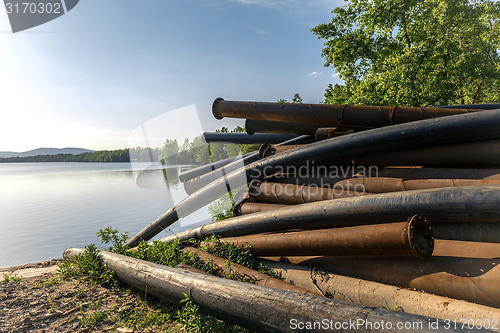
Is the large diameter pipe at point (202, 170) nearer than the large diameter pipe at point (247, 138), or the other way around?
the large diameter pipe at point (247, 138)

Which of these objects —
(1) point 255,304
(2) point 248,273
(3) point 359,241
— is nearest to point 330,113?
(3) point 359,241

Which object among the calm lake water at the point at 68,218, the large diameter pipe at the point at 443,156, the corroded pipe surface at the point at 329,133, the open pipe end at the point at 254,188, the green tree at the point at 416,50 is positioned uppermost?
the green tree at the point at 416,50

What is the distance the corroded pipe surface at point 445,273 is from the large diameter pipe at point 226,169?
3.54 meters

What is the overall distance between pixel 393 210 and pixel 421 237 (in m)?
0.38

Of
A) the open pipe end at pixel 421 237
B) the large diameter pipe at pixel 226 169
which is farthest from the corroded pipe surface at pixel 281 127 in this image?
the open pipe end at pixel 421 237

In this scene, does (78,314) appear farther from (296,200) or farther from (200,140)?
(200,140)

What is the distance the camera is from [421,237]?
3023 mm

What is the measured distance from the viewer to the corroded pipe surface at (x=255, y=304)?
6.98 feet

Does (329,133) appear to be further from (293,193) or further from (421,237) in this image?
(421,237)

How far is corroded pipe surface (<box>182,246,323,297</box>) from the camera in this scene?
3.44m

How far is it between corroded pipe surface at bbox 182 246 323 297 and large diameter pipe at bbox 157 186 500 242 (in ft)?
2.16

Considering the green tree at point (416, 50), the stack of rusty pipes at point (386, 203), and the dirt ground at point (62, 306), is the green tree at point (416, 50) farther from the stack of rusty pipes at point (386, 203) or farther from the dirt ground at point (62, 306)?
the dirt ground at point (62, 306)

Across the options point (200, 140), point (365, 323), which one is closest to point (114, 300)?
point (365, 323)

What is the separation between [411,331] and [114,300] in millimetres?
3585
